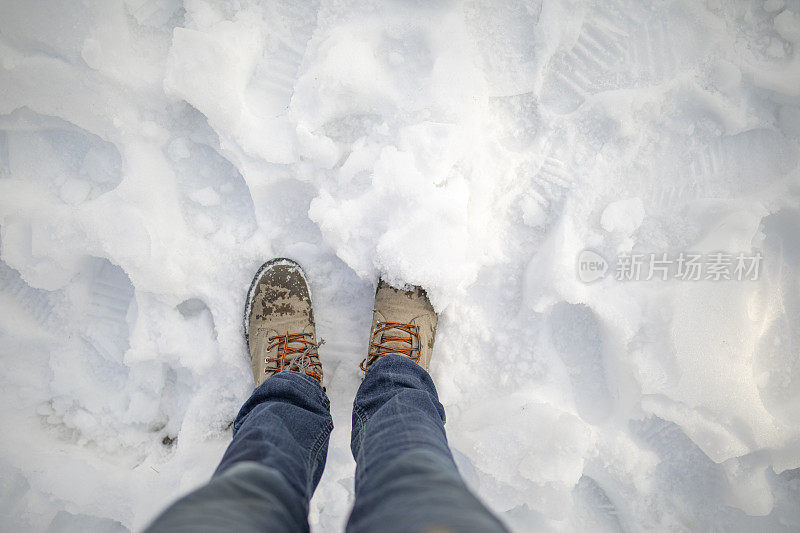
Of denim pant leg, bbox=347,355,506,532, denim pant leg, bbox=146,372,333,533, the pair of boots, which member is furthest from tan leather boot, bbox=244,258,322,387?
denim pant leg, bbox=347,355,506,532

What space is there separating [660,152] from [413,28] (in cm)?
70

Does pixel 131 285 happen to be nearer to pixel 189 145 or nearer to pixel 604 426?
pixel 189 145

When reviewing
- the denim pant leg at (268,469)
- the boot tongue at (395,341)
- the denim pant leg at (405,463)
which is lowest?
the denim pant leg at (268,469)

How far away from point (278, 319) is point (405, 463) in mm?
→ 642

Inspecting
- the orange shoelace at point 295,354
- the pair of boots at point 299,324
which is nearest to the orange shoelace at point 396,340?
the pair of boots at point 299,324

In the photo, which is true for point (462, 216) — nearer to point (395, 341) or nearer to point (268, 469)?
point (395, 341)

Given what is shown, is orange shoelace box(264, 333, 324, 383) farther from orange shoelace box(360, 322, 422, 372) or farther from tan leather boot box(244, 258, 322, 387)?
orange shoelace box(360, 322, 422, 372)

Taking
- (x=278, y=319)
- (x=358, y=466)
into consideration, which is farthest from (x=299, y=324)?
(x=358, y=466)

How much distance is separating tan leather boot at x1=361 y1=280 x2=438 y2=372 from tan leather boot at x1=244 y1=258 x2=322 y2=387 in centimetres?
17

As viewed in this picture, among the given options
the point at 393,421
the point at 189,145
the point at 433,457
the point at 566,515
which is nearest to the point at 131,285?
the point at 189,145

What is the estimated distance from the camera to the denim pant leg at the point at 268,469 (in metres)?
0.54

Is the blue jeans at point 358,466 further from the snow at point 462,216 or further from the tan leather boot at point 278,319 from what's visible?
the snow at point 462,216

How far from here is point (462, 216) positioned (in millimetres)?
1062

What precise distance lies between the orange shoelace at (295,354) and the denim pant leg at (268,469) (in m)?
0.06
